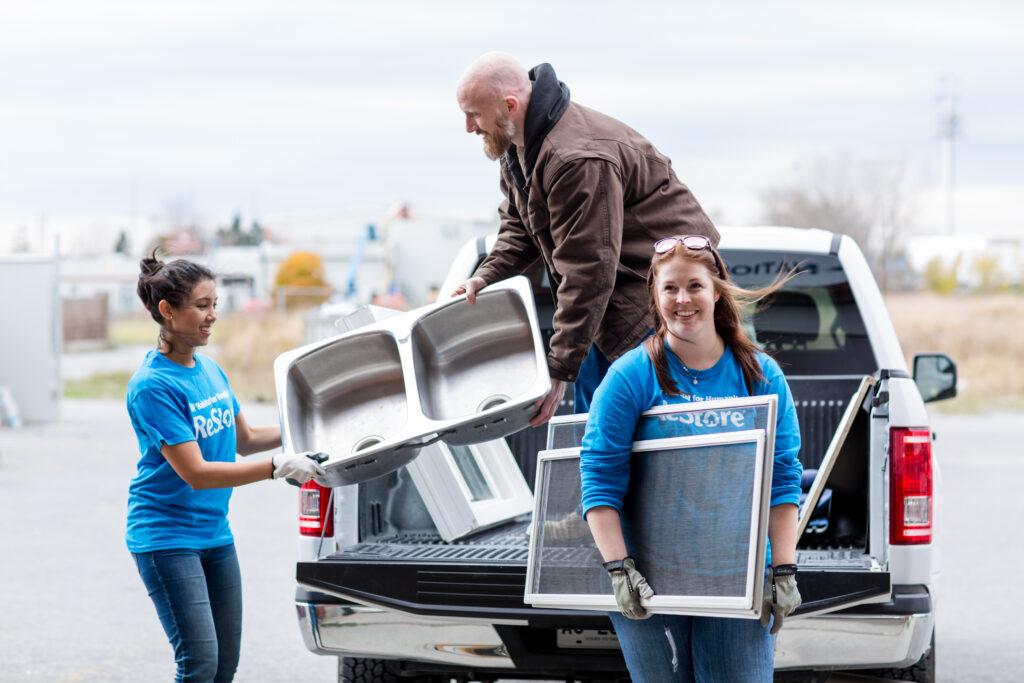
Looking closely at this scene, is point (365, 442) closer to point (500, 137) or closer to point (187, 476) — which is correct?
point (187, 476)

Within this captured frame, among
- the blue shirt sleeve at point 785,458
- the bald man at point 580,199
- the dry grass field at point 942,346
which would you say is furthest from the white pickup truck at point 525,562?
the dry grass field at point 942,346

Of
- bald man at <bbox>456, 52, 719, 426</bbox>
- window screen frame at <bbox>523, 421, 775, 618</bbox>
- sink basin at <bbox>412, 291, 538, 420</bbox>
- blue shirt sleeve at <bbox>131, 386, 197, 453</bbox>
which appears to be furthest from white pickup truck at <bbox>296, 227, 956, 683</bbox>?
window screen frame at <bbox>523, 421, 775, 618</bbox>

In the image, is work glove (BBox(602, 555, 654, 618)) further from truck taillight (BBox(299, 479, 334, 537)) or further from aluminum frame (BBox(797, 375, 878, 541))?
truck taillight (BBox(299, 479, 334, 537))

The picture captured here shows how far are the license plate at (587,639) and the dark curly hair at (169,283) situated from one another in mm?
1582

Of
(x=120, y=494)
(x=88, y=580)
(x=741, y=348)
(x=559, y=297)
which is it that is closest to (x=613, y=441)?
(x=741, y=348)

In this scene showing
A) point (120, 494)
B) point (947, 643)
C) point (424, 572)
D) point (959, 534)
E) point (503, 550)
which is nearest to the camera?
point (424, 572)

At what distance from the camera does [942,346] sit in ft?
97.0

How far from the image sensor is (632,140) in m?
3.88

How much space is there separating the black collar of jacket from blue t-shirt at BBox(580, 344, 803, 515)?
988mm

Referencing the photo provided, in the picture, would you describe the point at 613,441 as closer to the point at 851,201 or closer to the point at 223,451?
the point at 223,451

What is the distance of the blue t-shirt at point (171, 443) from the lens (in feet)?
12.0

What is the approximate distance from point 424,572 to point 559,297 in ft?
3.36

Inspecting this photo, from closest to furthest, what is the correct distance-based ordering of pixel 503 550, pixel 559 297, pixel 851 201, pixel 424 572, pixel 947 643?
1. pixel 559 297
2. pixel 424 572
3. pixel 503 550
4. pixel 947 643
5. pixel 851 201

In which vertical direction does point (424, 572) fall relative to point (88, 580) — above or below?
above
